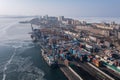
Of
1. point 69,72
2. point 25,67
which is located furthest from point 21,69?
point 69,72

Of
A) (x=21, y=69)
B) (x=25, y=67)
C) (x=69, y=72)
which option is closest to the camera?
(x=69, y=72)

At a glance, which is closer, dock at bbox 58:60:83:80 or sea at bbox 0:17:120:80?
dock at bbox 58:60:83:80

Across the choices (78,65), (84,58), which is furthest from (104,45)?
(78,65)

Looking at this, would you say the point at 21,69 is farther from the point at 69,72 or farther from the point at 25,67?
the point at 69,72

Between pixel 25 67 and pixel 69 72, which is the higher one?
pixel 69 72

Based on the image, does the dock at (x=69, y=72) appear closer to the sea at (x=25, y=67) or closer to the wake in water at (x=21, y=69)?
the sea at (x=25, y=67)

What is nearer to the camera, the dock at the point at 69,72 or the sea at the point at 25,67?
the dock at the point at 69,72

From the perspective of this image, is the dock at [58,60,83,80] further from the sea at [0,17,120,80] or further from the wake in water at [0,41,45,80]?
the wake in water at [0,41,45,80]

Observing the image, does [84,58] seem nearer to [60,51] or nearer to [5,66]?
[60,51]

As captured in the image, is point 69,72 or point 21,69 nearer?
point 69,72

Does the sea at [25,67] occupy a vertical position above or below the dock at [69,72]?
below

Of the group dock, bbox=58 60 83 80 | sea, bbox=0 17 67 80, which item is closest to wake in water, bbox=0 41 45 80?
sea, bbox=0 17 67 80

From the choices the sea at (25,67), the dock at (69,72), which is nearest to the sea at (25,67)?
the sea at (25,67)
